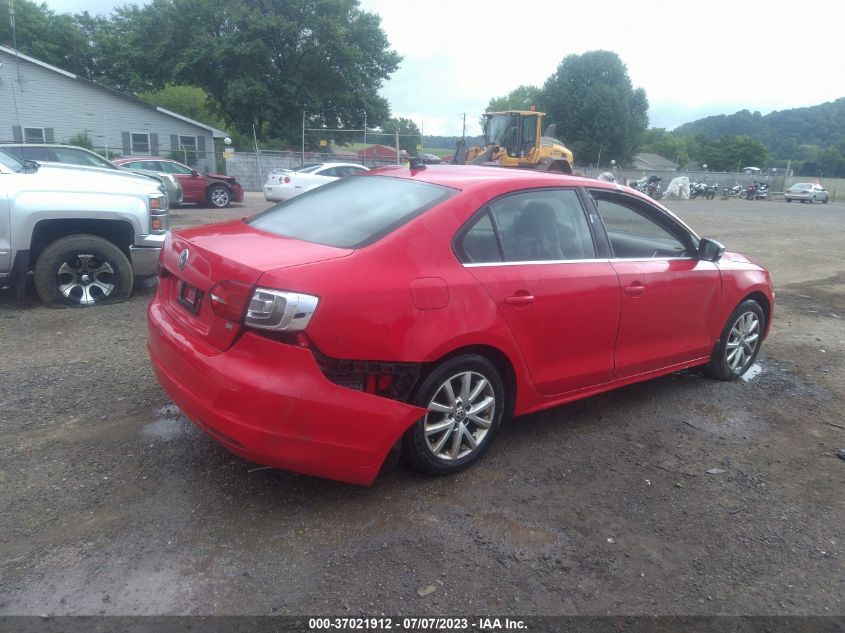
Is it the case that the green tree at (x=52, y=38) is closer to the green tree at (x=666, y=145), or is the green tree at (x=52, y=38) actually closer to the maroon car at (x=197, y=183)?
the maroon car at (x=197, y=183)

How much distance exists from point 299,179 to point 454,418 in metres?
17.1

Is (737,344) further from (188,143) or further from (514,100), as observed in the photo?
(514,100)

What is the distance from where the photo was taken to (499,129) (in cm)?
2278

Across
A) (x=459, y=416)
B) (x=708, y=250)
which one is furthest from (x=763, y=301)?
(x=459, y=416)

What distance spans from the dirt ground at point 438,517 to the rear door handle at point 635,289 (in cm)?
89

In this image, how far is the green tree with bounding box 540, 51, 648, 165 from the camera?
62.0 metres

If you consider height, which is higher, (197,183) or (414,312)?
(414,312)

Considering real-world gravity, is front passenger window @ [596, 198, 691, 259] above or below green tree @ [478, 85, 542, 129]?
below

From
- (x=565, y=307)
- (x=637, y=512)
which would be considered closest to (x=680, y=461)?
(x=637, y=512)

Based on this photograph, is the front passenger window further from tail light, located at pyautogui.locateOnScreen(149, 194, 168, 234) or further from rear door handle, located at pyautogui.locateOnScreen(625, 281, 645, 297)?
tail light, located at pyautogui.locateOnScreen(149, 194, 168, 234)

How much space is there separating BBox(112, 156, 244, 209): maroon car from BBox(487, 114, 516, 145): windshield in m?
9.18

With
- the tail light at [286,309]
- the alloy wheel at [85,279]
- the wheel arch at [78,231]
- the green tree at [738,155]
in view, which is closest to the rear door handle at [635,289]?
the tail light at [286,309]

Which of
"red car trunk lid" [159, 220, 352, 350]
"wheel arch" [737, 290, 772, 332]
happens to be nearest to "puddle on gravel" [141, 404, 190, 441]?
"red car trunk lid" [159, 220, 352, 350]

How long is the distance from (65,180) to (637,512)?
19.2 feet
